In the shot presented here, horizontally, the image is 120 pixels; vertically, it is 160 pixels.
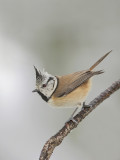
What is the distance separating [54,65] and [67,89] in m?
1.71

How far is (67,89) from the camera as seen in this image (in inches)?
110

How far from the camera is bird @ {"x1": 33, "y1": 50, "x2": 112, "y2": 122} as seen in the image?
266 centimetres

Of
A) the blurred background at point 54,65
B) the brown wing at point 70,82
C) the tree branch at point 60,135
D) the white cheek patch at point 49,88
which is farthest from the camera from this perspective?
the blurred background at point 54,65

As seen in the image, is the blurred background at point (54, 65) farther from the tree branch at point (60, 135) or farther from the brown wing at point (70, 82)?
the tree branch at point (60, 135)

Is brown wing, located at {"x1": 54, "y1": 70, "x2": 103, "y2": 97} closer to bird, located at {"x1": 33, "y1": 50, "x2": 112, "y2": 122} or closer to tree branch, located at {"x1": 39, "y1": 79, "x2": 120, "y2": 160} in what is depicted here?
bird, located at {"x1": 33, "y1": 50, "x2": 112, "y2": 122}

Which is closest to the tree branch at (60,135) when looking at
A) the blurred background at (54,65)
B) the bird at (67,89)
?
the bird at (67,89)

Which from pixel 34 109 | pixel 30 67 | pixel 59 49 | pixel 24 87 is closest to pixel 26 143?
pixel 34 109

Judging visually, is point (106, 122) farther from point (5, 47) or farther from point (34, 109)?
point (5, 47)

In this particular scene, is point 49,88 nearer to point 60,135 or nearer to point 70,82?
point 70,82

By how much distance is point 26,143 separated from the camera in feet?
12.7

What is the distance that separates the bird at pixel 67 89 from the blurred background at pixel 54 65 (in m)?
1.16

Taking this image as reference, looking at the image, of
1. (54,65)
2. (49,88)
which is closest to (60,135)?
(49,88)

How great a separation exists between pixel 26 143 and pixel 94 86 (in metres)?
1.15

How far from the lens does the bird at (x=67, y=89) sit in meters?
2.66
